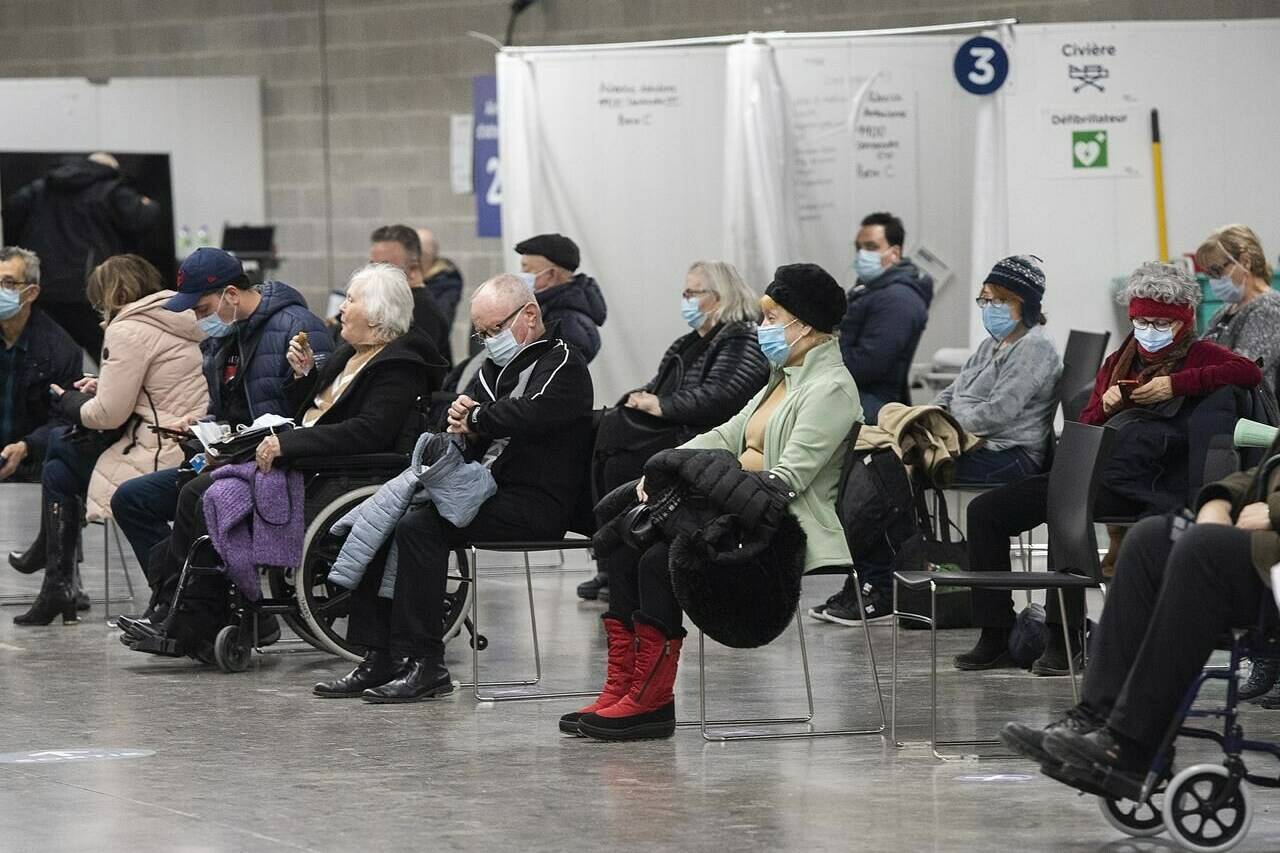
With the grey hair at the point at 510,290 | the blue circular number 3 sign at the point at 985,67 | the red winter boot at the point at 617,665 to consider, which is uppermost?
the blue circular number 3 sign at the point at 985,67

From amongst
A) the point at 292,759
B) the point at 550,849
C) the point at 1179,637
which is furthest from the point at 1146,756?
the point at 292,759

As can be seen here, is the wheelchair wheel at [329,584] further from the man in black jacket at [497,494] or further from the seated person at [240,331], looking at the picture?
the seated person at [240,331]

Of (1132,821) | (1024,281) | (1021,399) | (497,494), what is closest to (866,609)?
(1021,399)

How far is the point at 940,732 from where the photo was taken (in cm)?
504

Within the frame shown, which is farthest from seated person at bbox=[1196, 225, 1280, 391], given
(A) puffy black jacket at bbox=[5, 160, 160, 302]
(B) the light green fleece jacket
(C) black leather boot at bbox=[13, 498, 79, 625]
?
(A) puffy black jacket at bbox=[5, 160, 160, 302]

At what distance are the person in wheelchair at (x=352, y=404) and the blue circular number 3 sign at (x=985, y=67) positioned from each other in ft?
8.88

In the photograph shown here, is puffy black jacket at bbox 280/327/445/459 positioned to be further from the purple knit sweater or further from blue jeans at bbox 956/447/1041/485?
blue jeans at bbox 956/447/1041/485

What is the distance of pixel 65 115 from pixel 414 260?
14.4 feet

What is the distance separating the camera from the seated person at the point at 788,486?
4.96 meters

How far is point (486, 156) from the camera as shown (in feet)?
35.2

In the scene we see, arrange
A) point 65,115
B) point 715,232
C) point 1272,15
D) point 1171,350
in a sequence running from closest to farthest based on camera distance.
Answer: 1. point 1171,350
2. point 715,232
3. point 1272,15
4. point 65,115

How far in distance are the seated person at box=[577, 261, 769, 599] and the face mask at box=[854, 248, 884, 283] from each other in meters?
1.04

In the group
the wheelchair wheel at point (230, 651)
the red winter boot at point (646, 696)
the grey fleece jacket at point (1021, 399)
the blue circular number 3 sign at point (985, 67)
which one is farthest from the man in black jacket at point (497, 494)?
the blue circular number 3 sign at point (985, 67)

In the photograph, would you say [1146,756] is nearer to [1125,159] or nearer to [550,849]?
[550,849]
